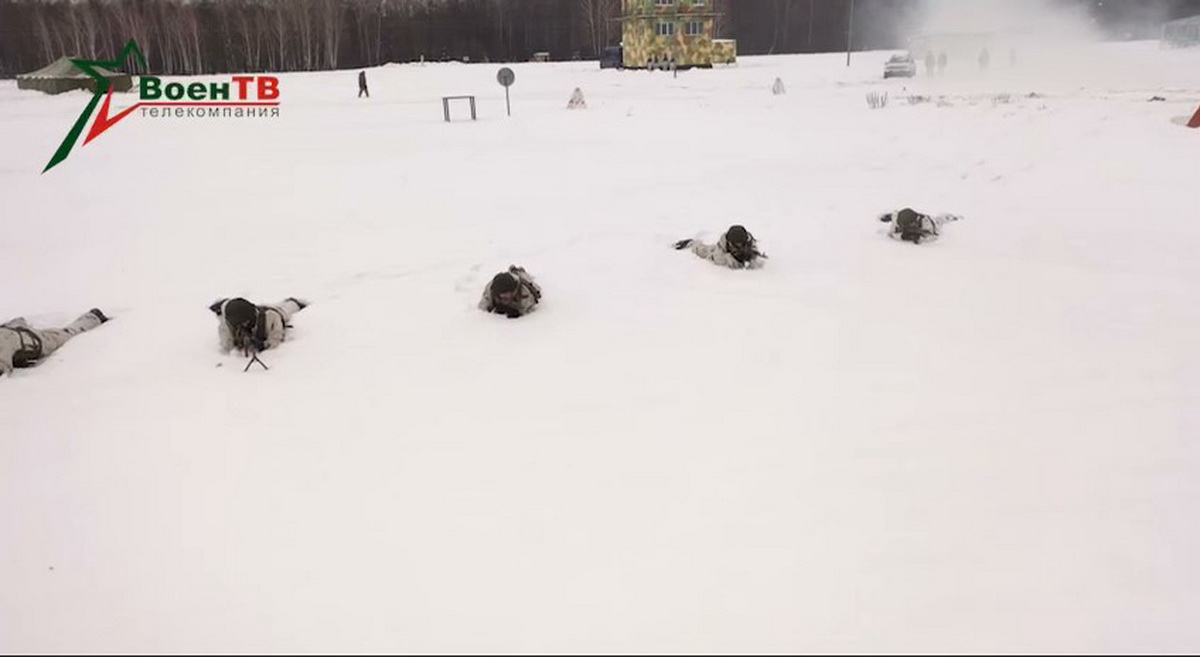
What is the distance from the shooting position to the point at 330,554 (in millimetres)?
3818

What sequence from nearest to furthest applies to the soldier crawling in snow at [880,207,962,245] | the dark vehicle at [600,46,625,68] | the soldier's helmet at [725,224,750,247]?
the soldier's helmet at [725,224,750,247], the soldier crawling in snow at [880,207,962,245], the dark vehicle at [600,46,625,68]

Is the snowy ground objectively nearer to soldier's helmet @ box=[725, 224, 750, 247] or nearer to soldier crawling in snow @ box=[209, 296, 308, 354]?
soldier crawling in snow @ box=[209, 296, 308, 354]

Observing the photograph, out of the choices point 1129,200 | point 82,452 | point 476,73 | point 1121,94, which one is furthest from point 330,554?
point 476,73

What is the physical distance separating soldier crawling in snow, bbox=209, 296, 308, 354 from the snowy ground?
0.87ft

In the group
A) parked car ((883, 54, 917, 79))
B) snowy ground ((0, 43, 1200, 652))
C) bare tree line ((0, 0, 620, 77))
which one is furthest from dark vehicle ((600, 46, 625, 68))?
snowy ground ((0, 43, 1200, 652))

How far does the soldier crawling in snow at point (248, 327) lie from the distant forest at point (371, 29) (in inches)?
1763

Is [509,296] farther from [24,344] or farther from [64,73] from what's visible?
[64,73]

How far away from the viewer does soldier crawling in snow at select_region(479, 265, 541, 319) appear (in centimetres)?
680

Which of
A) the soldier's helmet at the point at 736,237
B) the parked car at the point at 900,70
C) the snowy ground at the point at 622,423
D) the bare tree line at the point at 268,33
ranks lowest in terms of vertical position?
the snowy ground at the point at 622,423

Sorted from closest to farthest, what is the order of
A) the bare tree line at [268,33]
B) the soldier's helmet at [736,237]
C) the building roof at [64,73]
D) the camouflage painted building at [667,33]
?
the soldier's helmet at [736,237], the building roof at [64,73], the camouflage painted building at [667,33], the bare tree line at [268,33]

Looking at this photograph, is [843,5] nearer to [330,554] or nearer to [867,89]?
[867,89]

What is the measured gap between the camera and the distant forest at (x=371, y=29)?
4688 centimetres

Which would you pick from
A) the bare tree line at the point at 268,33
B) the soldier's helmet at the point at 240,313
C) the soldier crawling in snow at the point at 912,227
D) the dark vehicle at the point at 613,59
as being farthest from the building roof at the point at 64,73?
the soldier crawling in snow at the point at 912,227

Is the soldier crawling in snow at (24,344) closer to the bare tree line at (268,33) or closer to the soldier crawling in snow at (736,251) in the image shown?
the soldier crawling in snow at (736,251)
